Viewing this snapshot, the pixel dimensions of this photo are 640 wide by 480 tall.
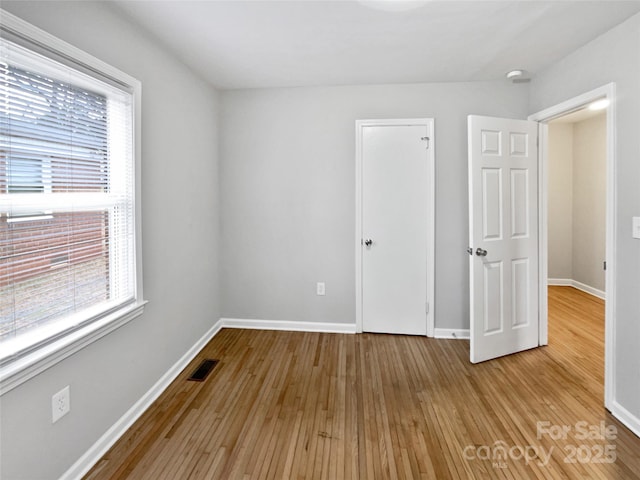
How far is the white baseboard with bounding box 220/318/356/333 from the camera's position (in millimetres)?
3383

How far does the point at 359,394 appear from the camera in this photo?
228 centimetres

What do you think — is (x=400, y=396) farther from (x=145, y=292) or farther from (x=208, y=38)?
(x=208, y=38)

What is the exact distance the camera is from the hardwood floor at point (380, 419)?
166 centimetres

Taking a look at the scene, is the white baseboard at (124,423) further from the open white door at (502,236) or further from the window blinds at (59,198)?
the open white door at (502,236)

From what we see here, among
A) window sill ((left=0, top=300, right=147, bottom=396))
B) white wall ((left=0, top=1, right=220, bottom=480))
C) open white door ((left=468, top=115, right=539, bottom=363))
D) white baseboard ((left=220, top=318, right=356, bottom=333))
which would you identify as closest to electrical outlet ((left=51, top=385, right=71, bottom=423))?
white wall ((left=0, top=1, right=220, bottom=480))

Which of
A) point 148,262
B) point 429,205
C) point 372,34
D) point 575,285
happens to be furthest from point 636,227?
point 575,285

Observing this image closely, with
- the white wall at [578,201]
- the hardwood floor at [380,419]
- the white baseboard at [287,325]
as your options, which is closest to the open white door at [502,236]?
the hardwood floor at [380,419]

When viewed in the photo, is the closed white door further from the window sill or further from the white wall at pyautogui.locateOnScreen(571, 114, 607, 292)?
the white wall at pyautogui.locateOnScreen(571, 114, 607, 292)

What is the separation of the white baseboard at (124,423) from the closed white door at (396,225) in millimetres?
1770

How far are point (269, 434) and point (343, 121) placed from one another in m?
2.71

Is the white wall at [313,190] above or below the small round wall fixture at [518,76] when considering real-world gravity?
below

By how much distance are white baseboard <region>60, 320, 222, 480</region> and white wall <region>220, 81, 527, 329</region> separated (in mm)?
993

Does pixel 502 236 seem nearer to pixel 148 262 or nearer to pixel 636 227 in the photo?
pixel 636 227

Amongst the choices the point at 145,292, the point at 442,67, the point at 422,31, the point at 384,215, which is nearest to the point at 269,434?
the point at 145,292
